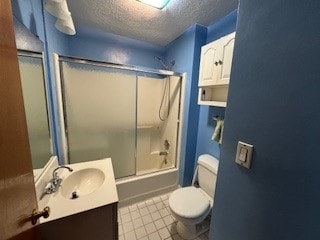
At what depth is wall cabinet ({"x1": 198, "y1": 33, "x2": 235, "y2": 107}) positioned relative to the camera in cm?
139

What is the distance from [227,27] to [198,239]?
240 centimetres

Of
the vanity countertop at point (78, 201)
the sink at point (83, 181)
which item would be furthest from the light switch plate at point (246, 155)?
the sink at point (83, 181)

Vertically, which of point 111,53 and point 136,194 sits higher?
point 111,53

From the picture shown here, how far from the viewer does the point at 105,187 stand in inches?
44.2

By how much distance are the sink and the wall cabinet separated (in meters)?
1.40

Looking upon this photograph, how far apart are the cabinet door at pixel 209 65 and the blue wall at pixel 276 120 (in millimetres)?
844

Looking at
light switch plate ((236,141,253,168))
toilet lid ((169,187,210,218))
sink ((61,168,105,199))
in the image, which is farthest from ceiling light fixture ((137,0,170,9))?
toilet lid ((169,187,210,218))

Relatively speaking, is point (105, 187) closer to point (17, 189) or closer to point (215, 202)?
point (17, 189)

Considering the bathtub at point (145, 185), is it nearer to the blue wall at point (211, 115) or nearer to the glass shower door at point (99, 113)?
the glass shower door at point (99, 113)

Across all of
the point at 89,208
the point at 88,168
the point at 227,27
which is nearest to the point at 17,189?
the point at 89,208

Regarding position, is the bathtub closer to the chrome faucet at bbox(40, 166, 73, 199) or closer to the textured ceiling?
the chrome faucet at bbox(40, 166, 73, 199)

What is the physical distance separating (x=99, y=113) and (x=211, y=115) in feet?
4.66

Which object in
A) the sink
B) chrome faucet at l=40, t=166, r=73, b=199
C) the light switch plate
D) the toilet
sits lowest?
the toilet

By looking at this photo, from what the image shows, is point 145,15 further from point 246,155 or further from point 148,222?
point 148,222
